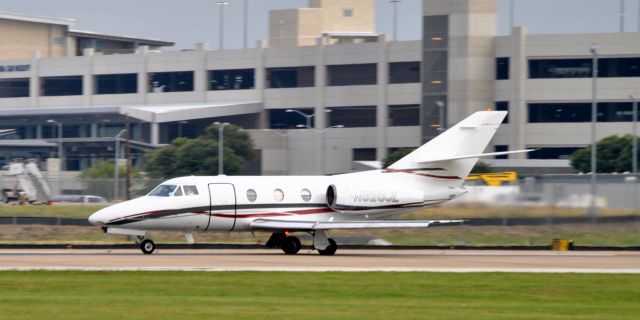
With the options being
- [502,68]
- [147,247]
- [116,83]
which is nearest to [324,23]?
[116,83]

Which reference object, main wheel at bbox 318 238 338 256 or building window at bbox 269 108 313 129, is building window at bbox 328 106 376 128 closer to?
building window at bbox 269 108 313 129

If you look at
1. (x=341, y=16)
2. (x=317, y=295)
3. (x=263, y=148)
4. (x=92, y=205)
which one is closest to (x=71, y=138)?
(x=263, y=148)

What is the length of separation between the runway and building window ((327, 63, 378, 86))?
233 ft

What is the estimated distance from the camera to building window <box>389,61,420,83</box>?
10856cm

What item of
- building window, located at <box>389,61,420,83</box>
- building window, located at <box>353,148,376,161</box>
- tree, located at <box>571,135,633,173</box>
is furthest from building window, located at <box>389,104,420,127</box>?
tree, located at <box>571,135,633,173</box>

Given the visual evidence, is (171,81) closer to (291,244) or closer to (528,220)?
(528,220)

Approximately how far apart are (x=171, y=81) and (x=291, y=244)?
85.7m

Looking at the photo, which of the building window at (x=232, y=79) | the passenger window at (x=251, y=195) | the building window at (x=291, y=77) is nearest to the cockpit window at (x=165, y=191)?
the passenger window at (x=251, y=195)

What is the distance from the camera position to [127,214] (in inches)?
1430

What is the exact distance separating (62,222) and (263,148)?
59.3 m

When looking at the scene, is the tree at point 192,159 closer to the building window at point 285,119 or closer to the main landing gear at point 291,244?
the building window at point 285,119

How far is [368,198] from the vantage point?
126 feet

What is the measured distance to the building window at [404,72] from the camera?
109 meters

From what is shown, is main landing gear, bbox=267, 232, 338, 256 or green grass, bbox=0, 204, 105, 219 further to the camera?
green grass, bbox=0, 204, 105, 219
